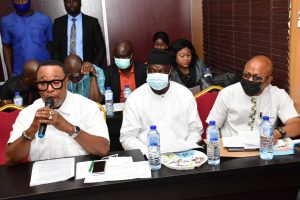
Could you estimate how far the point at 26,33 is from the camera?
4.69 metres

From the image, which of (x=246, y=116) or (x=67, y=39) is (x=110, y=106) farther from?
(x=67, y=39)

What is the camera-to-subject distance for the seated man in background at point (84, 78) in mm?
3711

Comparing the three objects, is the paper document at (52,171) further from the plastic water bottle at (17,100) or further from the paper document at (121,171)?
the plastic water bottle at (17,100)

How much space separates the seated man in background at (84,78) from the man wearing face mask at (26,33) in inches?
41.5

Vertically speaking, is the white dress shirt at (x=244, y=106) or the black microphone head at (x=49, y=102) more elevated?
the black microphone head at (x=49, y=102)

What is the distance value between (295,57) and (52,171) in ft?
6.66

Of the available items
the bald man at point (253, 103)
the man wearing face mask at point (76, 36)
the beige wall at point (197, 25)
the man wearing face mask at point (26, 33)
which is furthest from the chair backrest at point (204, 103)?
the beige wall at point (197, 25)

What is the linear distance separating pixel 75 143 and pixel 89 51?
2599mm

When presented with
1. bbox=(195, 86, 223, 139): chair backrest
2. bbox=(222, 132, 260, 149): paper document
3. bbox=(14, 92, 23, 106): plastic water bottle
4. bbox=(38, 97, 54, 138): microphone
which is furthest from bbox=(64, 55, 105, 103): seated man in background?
bbox=(222, 132, 260, 149): paper document

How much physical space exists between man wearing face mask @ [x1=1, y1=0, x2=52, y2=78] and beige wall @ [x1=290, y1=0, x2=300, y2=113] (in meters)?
2.98

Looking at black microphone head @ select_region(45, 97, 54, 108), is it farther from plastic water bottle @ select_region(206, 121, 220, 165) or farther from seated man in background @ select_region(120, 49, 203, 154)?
plastic water bottle @ select_region(206, 121, 220, 165)

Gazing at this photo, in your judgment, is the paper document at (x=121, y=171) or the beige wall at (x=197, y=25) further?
the beige wall at (x=197, y=25)

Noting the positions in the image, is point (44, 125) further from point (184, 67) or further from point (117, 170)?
point (184, 67)

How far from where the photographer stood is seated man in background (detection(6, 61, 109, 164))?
2195 millimetres
